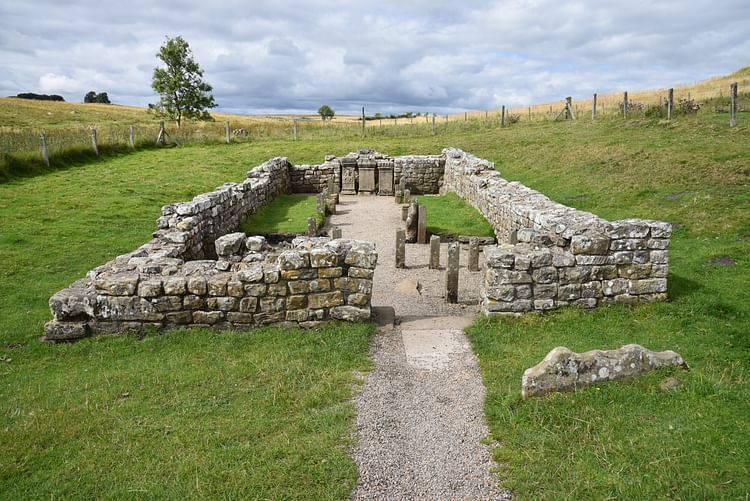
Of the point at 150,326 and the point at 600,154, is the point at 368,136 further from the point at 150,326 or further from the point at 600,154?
the point at 150,326

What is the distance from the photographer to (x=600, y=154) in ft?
75.0

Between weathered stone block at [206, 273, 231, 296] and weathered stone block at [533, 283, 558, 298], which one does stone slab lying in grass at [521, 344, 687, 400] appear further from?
weathered stone block at [206, 273, 231, 296]

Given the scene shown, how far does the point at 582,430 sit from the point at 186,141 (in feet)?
127

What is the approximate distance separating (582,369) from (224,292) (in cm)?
551

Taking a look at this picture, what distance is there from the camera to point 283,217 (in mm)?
20719

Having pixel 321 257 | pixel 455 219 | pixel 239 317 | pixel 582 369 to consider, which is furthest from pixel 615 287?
pixel 455 219

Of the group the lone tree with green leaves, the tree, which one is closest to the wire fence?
the lone tree with green leaves

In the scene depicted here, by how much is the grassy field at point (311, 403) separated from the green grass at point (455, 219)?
561 centimetres

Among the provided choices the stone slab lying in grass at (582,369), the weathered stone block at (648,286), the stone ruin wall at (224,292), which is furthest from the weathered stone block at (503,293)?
the stone slab lying in grass at (582,369)

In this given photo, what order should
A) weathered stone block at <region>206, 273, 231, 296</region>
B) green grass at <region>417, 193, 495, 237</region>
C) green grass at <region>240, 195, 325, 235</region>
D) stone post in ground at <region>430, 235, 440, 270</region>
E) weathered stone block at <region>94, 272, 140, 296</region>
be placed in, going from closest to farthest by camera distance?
weathered stone block at <region>94, 272, 140, 296</region> → weathered stone block at <region>206, 273, 231, 296</region> → stone post in ground at <region>430, 235, 440, 270</region> → green grass at <region>417, 193, 495, 237</region> → green grass at <region>240, 195, 325, 235</region>

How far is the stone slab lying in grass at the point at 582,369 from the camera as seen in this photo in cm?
634

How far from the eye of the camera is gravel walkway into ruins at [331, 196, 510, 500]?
5.25 m

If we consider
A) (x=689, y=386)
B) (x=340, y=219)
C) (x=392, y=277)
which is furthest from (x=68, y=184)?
(x=689, y=386)

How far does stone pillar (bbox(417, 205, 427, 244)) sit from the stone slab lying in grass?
1049cm
